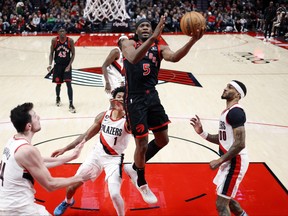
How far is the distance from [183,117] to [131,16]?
15.9 m

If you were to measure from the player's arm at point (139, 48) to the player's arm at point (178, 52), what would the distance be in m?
0.28

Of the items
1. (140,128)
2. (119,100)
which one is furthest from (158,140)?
(119,100)

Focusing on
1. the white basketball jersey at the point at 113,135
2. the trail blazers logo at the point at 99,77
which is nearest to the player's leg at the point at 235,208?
the white basketball jersey at the point at 113,135

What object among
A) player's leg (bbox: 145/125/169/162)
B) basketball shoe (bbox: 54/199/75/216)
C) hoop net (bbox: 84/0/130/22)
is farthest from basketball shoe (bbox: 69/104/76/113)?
hoop net (bbox: 84/0/130/22)

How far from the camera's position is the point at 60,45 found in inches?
340

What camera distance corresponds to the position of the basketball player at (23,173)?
10.8 feet

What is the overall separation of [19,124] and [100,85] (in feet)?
24.4

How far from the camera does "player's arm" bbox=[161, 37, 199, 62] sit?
3.74m

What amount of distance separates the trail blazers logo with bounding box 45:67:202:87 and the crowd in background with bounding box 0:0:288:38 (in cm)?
990

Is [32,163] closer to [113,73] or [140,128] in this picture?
[140,128]

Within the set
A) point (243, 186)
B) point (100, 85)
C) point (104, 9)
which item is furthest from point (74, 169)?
point (104, 9)

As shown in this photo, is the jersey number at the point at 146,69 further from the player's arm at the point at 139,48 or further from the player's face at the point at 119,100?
the player's face at the point at 119,100

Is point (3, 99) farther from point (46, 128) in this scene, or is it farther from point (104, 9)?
point (104, 9)

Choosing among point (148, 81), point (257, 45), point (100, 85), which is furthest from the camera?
point (257, 45)
